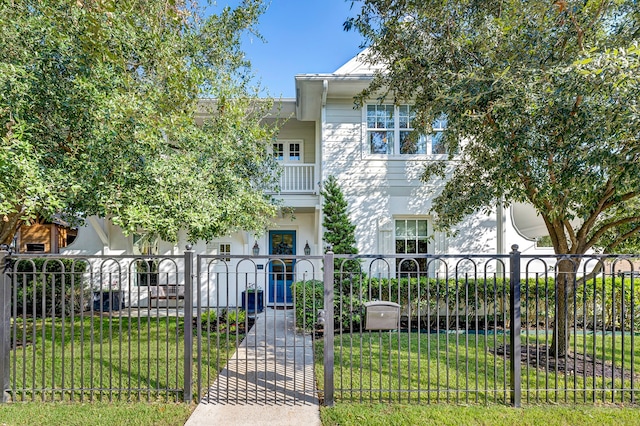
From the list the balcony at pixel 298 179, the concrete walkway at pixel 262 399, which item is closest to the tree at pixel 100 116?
the concrete walkway at pixel 262 399

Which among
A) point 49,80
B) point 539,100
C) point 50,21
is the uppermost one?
point 50,21

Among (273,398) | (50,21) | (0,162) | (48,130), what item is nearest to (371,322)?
(273,398)

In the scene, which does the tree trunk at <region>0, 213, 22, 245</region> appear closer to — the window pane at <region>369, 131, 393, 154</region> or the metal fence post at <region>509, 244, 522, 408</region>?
the metal fence post at <region>509, 244, 522, 408</region>

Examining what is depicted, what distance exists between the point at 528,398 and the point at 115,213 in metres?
6.16

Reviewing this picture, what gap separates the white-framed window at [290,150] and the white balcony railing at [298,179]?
3.98ft

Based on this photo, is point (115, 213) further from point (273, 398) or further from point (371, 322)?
point (371, 322)

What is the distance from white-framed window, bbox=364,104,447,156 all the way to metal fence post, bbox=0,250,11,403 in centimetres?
868

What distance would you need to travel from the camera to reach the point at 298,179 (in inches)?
467

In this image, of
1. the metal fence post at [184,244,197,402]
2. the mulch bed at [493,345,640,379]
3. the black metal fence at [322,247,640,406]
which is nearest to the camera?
the black metal fence at [322,247,640,406]

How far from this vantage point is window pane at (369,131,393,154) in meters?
11.0

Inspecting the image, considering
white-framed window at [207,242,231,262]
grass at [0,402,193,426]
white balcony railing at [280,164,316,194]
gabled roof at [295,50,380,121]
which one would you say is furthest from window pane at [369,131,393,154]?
grass at [0,402,193,426]

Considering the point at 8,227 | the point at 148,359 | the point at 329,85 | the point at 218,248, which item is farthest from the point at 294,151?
the point at 148,359

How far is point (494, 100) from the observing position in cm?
520

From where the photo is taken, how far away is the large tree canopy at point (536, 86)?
14.4 feet
